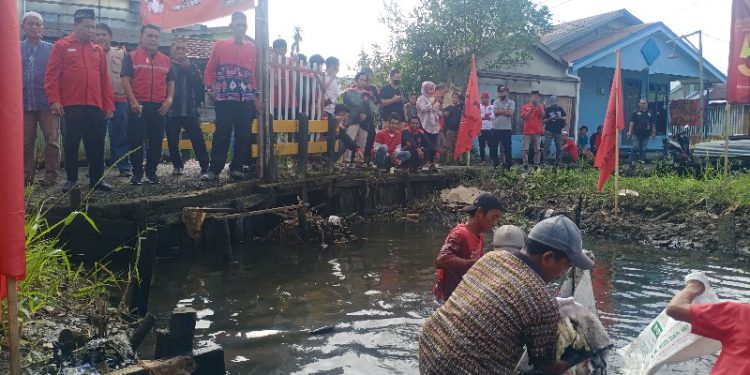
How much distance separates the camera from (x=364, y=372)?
5660 millimetres

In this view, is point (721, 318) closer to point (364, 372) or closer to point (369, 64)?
point (364, 372)

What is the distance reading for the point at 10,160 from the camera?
3359mm

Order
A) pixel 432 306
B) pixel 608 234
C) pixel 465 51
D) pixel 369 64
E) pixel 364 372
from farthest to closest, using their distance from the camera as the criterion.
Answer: pixel 369 64
pixel 465 51
pixel 608 234
pixel 432 306
pixel 364 372

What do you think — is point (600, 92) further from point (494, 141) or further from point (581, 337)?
point (581, 337)

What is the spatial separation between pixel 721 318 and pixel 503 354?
955mm

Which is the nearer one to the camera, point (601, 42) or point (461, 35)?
point (461, 35)

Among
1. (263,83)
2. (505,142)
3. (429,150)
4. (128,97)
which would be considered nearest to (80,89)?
(128,97)

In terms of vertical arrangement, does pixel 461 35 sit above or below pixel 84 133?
above

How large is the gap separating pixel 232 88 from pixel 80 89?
7.73ft

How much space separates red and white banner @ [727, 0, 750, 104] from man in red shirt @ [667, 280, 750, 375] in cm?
992

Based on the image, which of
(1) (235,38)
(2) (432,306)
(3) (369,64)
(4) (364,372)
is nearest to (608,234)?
(2) (432,306)

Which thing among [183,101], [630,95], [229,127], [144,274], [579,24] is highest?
[579,24]

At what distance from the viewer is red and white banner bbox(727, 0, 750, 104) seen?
11.7m

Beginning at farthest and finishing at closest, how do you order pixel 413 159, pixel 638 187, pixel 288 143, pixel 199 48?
pixel 199 48, pixel 413 159, pixel 638 187, pixel 288 143
